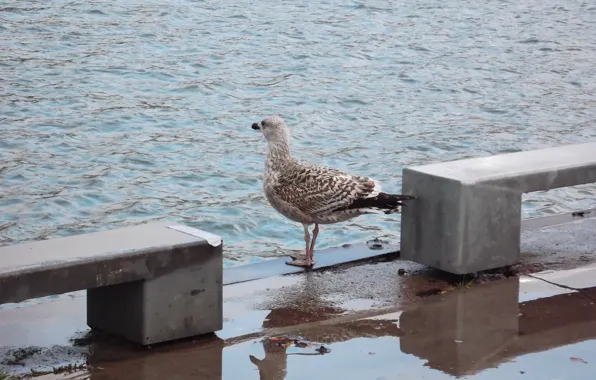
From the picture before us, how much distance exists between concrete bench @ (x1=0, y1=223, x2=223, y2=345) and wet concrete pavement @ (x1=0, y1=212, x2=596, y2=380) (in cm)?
15

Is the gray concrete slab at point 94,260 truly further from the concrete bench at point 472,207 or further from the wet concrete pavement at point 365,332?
the concrete bench at point 472,207

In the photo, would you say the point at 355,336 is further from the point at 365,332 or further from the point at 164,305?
the point at 164,305

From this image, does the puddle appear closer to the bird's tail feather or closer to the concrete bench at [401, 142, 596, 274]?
the concrete bench at [401, 142, 596, 274]

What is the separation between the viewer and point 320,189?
340 inches

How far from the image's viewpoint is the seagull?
856 centimetres

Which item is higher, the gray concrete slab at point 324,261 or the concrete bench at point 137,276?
the concrete bench at point 137,276

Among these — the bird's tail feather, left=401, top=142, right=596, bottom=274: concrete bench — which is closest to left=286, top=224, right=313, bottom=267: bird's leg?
the bird's tail feather

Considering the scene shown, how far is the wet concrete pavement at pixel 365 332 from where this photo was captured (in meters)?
6.54

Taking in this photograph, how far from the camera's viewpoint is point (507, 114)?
1872 centimetres

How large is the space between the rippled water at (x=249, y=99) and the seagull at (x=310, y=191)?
2992 mm

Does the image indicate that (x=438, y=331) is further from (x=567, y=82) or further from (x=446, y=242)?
(x=567, y=82)

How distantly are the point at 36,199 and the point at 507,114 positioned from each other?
8.44 meters

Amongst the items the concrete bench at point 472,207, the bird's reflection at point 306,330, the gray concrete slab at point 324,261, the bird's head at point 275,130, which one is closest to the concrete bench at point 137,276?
the bird's reflection at point 306,330

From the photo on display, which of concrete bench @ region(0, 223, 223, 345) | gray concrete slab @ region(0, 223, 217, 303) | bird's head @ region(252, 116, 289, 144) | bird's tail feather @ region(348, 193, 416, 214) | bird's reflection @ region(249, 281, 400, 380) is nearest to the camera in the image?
gray concrete slab @ region(0, 223, 217, 303)
